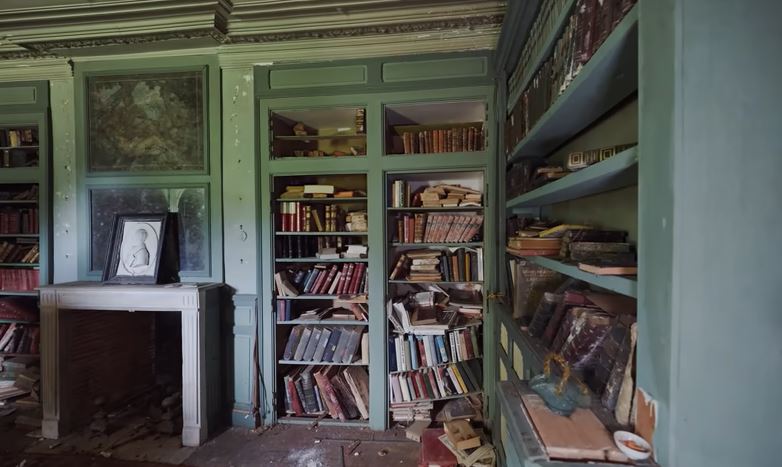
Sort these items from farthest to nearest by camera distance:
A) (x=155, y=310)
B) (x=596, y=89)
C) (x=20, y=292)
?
1. (x=20, y=292)
2. (x=155, y=310)
3. (x=596, y=89)

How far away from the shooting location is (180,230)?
8.80ft

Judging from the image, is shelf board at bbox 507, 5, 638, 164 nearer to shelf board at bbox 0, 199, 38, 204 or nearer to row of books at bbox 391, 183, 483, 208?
row of books at bbox 391, 183, 483, 208

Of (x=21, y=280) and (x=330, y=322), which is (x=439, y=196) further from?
(x=21, y=280)

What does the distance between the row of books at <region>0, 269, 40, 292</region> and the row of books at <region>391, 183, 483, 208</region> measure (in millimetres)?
3388

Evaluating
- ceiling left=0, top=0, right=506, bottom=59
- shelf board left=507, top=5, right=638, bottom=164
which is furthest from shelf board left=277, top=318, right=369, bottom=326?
ceiling left=0, top=0, right=506, bottom=59

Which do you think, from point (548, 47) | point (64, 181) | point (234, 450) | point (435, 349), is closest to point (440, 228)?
point (435, 349)

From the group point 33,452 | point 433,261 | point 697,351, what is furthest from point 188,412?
point 697,351

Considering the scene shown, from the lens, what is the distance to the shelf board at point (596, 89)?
85cm

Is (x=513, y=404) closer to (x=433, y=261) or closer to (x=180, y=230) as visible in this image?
(x=433, y=261)

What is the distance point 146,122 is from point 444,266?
2749 mm

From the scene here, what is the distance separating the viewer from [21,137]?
2.99 metres

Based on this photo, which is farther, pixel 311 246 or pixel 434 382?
pixel 311 246

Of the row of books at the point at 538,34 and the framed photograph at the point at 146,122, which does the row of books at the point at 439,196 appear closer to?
the row of books at the point at 538,34

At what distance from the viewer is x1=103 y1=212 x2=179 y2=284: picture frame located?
102 inches
